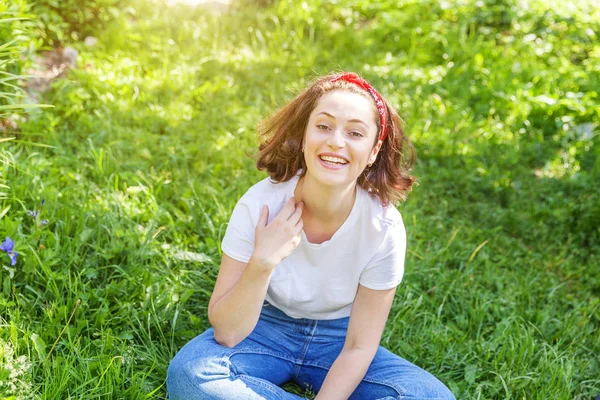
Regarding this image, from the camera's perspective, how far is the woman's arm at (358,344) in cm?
232

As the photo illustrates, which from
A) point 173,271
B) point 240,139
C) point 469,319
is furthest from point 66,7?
point 469,319

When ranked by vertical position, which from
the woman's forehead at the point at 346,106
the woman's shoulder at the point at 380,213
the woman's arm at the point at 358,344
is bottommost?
the woman's arm at the point at 358,344

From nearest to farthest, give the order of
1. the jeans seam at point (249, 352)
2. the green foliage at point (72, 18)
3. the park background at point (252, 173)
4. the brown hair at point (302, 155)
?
the jeans seam at point (249, 352) → the brown hair at point (302, 155) → the park background at point (252, 173) → the green foliage at point (72, 18)

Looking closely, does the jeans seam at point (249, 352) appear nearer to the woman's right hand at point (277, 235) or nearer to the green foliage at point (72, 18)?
the woman's right hand at point (277, 235)

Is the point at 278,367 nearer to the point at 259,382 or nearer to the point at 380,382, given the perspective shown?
the point at 259,382

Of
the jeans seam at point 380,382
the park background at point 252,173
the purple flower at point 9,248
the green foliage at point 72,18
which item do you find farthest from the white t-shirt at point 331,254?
the green foliage at point 72,18

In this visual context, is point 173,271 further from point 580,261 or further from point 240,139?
point 580,261

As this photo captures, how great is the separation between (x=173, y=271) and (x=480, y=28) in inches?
153

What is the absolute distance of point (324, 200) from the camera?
95.2 inches

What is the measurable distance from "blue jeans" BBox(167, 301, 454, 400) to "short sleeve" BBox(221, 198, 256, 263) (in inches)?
13.0

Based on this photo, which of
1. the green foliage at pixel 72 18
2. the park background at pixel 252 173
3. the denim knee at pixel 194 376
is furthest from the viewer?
the green foliage at pixel 72 18

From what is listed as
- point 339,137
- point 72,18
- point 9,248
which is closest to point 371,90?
point 339,137

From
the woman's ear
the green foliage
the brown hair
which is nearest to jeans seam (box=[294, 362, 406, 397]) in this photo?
the brown hair

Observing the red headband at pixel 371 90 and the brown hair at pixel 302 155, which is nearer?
the red headband at pixel 371 90
